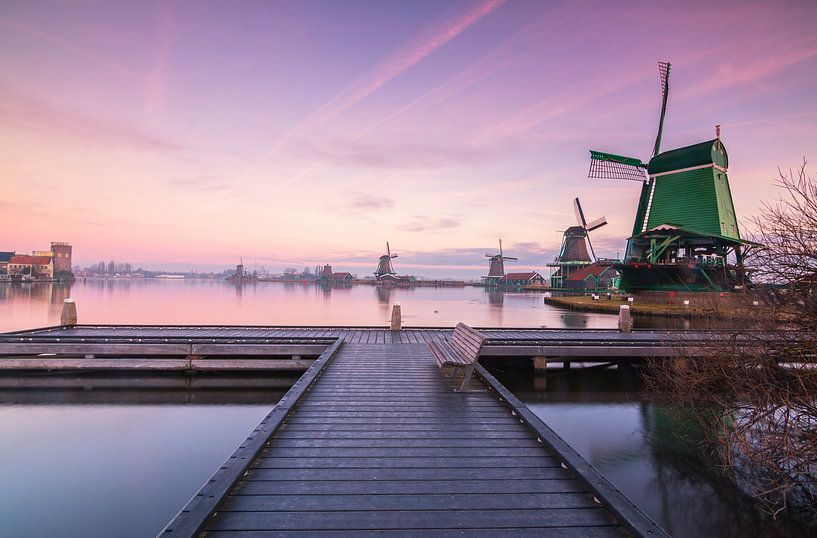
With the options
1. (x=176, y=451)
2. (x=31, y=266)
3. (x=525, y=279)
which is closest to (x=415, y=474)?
(x=176, y=451)

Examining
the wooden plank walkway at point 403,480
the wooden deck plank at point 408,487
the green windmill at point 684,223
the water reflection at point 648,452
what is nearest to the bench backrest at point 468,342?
the wooden plank walkway at point 403,480

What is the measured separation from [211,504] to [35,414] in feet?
31.3

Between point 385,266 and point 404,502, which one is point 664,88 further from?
point 385,266

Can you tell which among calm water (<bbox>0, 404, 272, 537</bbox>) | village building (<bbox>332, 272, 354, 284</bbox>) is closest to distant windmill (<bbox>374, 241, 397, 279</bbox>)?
village building (<bbox>332, 272, 354, 284</bbox>)

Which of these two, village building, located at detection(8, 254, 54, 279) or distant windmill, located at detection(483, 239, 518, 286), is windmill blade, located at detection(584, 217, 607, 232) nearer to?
distant windmill, located at detection(483, 239, 518, 286)

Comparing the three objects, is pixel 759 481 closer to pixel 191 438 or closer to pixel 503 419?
pixel 503 419

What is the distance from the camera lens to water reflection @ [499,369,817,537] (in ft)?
19.6

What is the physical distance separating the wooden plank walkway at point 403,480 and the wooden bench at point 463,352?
0.70 m

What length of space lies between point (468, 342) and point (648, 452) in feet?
14.0

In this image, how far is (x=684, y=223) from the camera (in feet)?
132

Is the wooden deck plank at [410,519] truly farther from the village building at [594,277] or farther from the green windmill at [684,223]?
the village building at [594,277]

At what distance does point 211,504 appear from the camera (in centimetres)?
356

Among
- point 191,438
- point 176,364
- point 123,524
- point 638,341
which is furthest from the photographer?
point 638,341

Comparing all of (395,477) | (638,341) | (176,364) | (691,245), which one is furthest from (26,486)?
(691,245)
